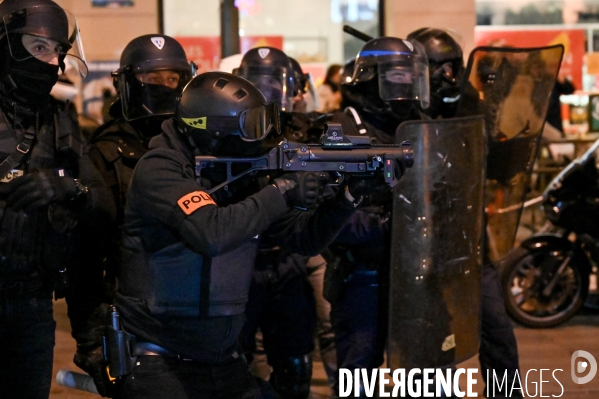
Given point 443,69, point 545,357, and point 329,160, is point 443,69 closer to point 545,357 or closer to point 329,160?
point 545,357

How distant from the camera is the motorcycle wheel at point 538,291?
6.40 metres

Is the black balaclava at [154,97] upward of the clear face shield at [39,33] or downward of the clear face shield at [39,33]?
downward

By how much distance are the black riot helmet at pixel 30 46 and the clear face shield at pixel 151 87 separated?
0.61 metres

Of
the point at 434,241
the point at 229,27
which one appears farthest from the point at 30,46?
the point at 229,27

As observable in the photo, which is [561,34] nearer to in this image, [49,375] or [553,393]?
[553,393]

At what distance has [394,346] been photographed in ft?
12.5

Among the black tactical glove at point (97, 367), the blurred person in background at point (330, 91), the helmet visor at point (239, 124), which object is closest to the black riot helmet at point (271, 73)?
the black tactical glove at point (97, 367)

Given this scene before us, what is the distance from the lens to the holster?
2.83 metres

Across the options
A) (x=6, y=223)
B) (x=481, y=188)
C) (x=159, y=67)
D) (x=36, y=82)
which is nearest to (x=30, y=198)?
(x=6, y=223)

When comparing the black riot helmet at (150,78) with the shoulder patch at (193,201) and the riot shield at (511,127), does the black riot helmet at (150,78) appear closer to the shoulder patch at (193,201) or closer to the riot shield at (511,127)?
the shoulder patch at (193,201)

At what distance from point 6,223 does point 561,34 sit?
991 centimetres

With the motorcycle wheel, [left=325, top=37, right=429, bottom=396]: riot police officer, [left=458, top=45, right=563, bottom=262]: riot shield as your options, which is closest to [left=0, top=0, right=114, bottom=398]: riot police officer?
[left=325, top=37, right=429, bottom=396]: riot police officer

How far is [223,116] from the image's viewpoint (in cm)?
288

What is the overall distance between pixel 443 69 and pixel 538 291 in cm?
223
